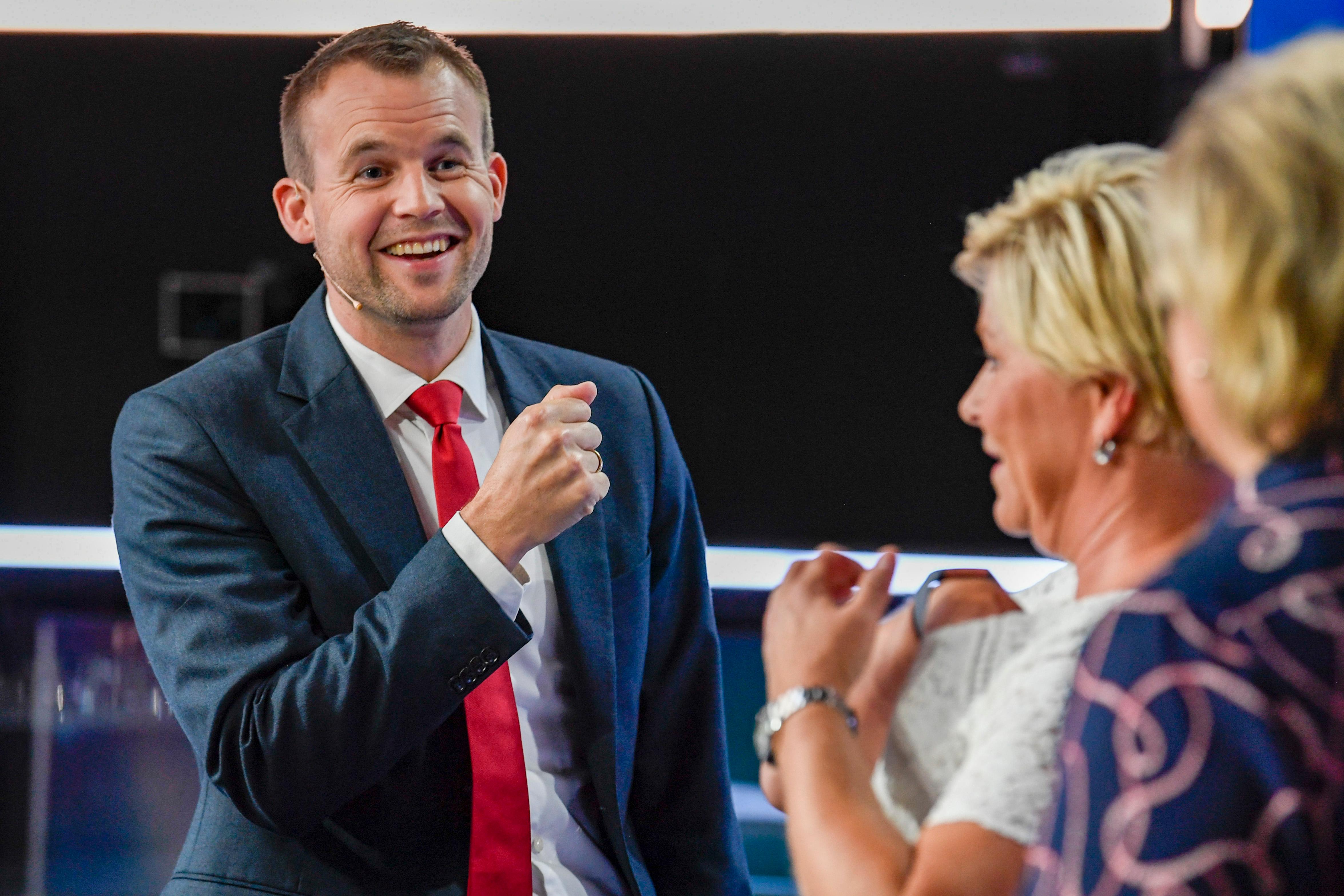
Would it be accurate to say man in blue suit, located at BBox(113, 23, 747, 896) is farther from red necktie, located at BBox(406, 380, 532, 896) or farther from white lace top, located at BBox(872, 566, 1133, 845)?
white lace top, located at BBox(872, 566, 1133, 845)

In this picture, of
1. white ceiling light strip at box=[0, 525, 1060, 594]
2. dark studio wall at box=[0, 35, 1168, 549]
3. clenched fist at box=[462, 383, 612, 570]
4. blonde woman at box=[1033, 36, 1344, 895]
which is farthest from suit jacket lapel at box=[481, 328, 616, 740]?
dark studio wall at box=[0, 35, 1168, 549]

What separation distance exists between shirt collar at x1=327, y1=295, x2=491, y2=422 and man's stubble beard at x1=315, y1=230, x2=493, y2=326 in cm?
5

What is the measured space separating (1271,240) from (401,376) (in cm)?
119

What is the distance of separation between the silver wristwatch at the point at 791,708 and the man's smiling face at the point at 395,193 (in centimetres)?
87

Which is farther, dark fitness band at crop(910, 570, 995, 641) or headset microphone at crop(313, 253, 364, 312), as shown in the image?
headset microphone at crop(313, 253, 364, 312)

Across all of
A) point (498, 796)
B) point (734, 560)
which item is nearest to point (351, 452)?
point (498, 796)

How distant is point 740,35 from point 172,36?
1.55m

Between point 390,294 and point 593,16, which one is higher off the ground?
point 593,16

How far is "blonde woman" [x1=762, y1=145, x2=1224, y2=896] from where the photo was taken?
2.96ft

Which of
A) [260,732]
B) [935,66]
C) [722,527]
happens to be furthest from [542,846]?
[935,66]

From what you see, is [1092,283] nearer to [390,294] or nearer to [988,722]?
[988,722]

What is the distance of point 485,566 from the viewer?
1.39 m

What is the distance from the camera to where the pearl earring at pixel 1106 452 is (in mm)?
978

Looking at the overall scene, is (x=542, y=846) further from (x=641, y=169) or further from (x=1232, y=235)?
(x=641, y=169)
